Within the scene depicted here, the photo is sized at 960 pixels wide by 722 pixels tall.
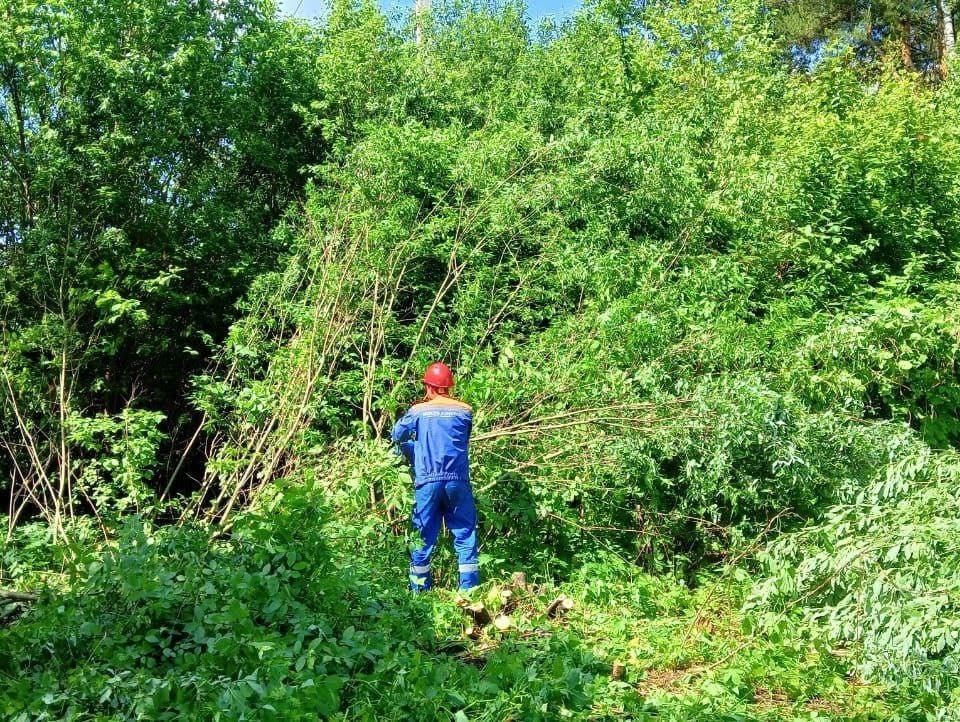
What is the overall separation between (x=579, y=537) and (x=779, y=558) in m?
1.77

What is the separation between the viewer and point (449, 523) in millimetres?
6027

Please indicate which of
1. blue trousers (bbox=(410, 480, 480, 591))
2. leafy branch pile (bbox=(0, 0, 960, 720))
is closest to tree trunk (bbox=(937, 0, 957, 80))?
leafy branch pile (bbox=(0, 0, 960, 720))

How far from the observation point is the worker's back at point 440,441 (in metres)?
5.92

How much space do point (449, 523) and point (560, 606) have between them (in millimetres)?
913

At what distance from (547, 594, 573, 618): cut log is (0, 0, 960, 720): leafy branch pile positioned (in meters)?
0.08

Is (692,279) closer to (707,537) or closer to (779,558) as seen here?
(707,537)

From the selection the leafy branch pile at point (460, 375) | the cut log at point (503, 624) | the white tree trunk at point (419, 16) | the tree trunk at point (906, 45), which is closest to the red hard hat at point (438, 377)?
the leafy branch pile at point (460, 375)

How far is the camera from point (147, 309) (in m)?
9.34

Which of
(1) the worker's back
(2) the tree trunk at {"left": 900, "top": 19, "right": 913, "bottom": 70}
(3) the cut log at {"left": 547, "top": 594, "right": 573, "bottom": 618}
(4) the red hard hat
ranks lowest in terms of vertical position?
(3) the cut log at {"left": 547, "top": 594, "right": 573, "bottom": 618}

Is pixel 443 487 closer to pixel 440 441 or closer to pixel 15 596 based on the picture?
pixel 440 441

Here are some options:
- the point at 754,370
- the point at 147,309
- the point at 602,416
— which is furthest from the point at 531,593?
the point at 147,309

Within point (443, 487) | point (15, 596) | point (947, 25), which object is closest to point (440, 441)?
point (443, 487)

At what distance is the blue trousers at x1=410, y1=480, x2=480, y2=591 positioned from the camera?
5.88 m

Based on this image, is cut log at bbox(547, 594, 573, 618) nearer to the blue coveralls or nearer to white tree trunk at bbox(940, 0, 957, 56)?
the blue coveralls
